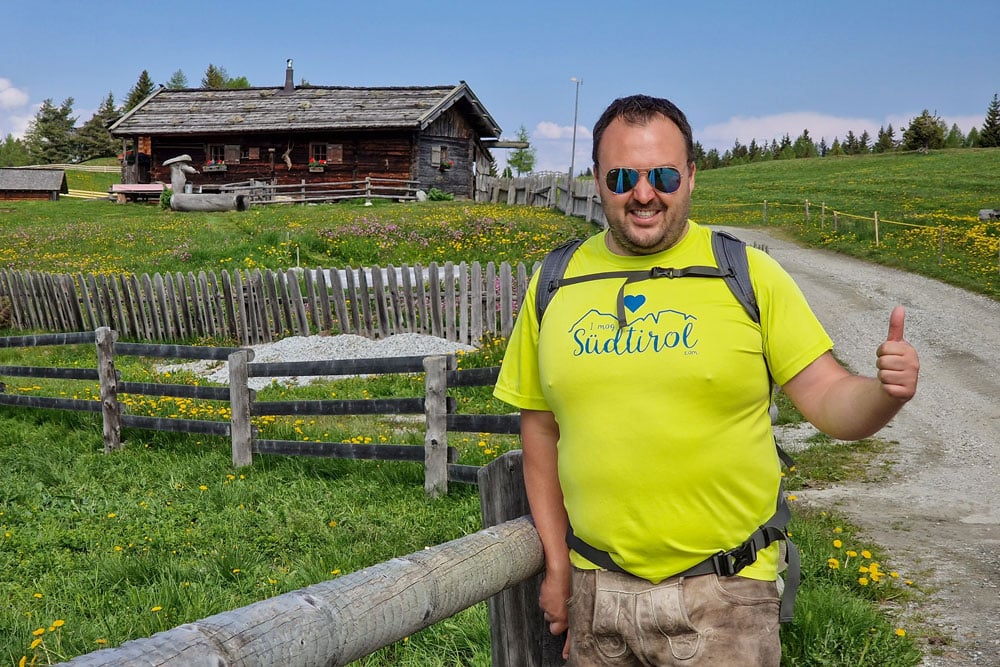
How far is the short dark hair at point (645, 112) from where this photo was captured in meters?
1.98

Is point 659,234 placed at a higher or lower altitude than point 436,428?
higher

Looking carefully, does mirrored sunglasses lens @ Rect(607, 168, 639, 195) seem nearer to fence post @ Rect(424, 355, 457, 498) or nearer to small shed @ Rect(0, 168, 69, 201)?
fence post @ Rect(424, 355, 457, 498)

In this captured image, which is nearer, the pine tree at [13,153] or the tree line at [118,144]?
the tree line at [118,144]

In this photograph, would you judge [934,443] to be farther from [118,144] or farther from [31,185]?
[118,144]

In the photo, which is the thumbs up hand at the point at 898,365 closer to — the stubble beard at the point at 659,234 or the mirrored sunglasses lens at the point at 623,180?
the stubble beard at the point at 659,234

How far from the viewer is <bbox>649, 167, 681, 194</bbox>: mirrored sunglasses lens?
76.7 inches

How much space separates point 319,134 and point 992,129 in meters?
53.0

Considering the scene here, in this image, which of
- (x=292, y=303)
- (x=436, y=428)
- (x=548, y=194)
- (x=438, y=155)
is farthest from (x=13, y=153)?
(x=436, y=428)

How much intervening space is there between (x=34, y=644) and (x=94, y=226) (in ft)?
79.9

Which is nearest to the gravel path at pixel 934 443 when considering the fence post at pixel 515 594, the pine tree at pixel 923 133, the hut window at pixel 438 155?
the fence post at pixel 515 594

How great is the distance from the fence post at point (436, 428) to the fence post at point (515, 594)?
3.99 meters

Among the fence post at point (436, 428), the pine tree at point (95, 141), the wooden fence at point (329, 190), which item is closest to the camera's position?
the fence post at point (436, 428)

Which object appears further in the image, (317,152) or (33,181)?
(33,181)

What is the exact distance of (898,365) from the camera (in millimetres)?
1637
